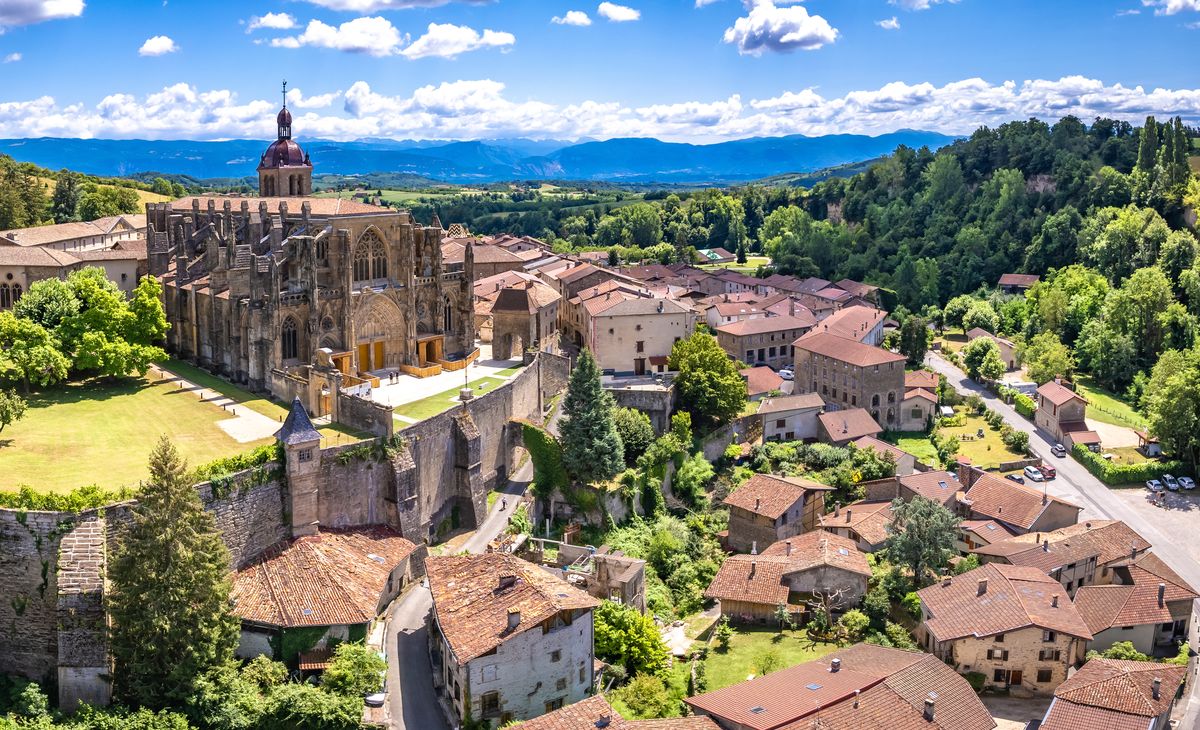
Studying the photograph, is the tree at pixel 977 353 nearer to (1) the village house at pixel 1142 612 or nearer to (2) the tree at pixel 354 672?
(1) the village house at pixel 1142 612

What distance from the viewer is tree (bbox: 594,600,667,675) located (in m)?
37.1

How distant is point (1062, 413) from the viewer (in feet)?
232

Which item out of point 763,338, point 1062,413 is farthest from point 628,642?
point 763,338

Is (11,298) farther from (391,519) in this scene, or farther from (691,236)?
(691,236)

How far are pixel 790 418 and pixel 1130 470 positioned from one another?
21.1m

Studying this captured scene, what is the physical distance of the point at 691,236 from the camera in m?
158

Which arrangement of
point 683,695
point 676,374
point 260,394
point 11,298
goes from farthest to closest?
point 676,374, point 11,298, point 260,394, point 683,695

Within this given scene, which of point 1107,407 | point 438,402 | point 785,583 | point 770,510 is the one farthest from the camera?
point 1107,407

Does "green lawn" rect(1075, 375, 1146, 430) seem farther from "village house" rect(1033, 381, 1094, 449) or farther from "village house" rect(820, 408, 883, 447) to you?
"village house" rect(820, 408, 883, 447)

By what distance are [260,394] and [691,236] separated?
4526 inches

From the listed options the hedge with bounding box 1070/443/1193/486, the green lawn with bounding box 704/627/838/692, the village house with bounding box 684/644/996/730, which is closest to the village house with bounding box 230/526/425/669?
the village house with bounding box 684/644/996/730

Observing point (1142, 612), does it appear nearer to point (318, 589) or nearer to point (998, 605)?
point (998, 605)

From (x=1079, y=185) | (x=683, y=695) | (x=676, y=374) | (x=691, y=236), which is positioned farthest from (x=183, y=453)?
(x=691, y=236)

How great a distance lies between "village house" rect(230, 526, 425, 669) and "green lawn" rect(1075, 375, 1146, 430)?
186ft
